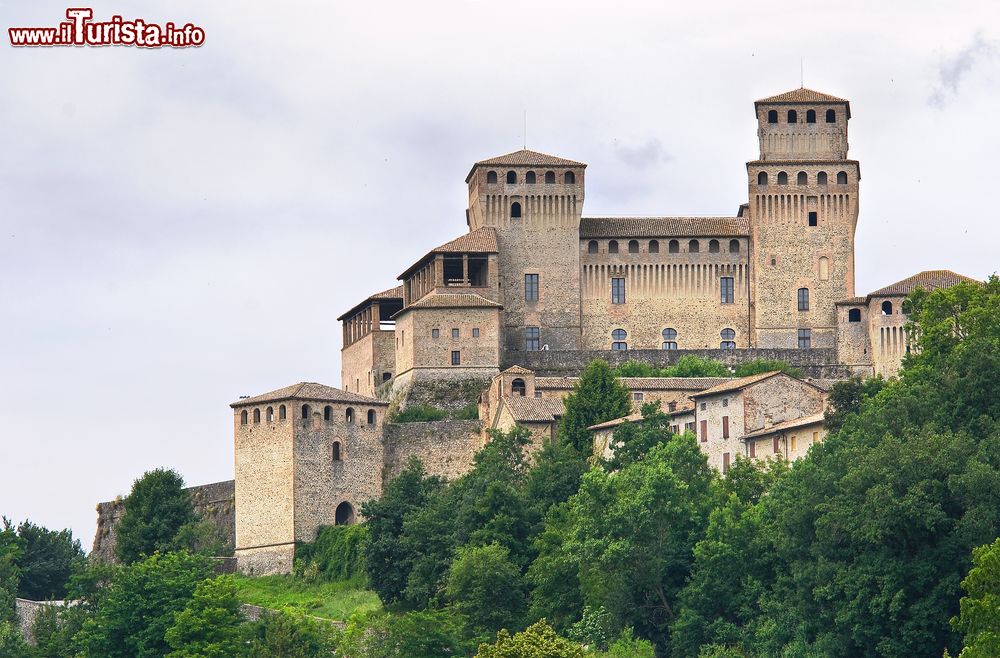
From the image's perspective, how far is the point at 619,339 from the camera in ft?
323

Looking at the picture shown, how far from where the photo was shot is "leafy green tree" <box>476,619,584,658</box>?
5797cm

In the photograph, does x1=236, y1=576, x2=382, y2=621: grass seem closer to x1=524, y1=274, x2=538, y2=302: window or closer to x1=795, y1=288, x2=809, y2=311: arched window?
x1=524, y1=274, x2=538, y2=302: window

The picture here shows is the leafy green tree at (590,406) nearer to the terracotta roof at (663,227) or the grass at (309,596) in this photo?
the grass at (309,596)

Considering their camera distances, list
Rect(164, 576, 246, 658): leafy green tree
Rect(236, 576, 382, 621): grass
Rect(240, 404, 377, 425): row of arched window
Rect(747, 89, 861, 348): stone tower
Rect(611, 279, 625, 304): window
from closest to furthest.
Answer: Rect(164, 576, 246, 658): leafy green tree
Rect(236, 576, 382, 621): grass
Rect(240, 404, 377, 425): row of arched window
Rect(747, 89, 861, 348): stone tower
Rect(611, 279, 625, 304): window

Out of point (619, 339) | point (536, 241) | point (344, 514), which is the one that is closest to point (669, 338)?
point (619, 339)

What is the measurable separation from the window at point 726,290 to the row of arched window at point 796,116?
6692 mm

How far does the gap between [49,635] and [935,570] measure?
32.9 m

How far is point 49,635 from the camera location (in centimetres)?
7894

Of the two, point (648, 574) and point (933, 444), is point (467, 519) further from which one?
point (933, 444)

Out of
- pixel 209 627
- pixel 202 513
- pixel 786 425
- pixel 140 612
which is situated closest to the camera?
pixel 209 627

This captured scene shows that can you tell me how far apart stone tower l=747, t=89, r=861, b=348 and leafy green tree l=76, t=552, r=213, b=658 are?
31.9 meters

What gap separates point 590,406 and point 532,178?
17.3m

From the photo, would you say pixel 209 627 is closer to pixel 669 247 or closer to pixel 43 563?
pixel 43 563

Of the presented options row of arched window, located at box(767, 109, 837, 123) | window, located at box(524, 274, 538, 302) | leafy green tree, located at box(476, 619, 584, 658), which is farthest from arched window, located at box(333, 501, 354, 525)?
row of arched window, located at box(767, 109, 837, 123)
